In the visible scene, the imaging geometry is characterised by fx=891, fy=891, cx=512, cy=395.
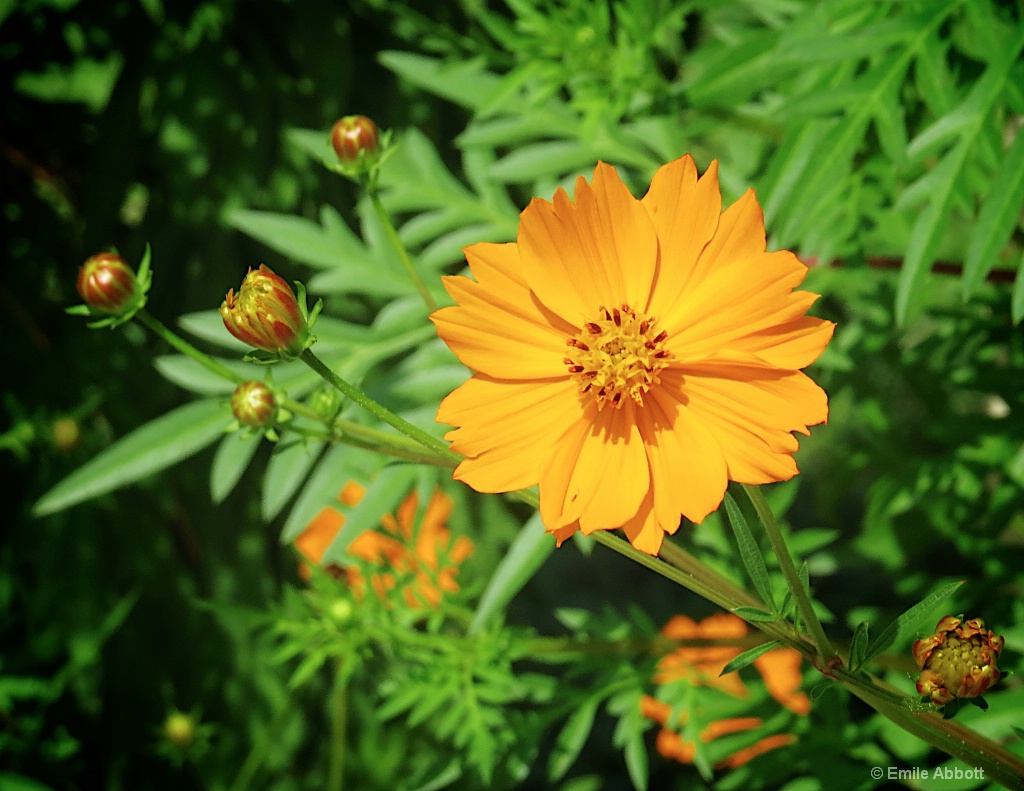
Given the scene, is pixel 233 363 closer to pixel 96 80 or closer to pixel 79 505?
pixel 79 505

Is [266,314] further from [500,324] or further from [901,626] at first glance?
[901,626]

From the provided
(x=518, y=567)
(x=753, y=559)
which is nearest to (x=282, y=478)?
(x=518, y=567)

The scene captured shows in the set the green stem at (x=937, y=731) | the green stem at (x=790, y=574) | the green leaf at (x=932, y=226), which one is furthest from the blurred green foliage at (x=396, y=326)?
the green stem at (x=790, y=574)

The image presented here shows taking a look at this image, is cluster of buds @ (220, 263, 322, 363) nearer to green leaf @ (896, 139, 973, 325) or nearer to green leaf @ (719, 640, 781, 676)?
green leaf @ (719, 640, 781, 676)

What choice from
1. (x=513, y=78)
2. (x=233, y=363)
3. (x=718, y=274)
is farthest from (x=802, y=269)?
(x=233, y=363)

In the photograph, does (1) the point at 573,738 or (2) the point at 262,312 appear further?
(1) the point at 573,738
